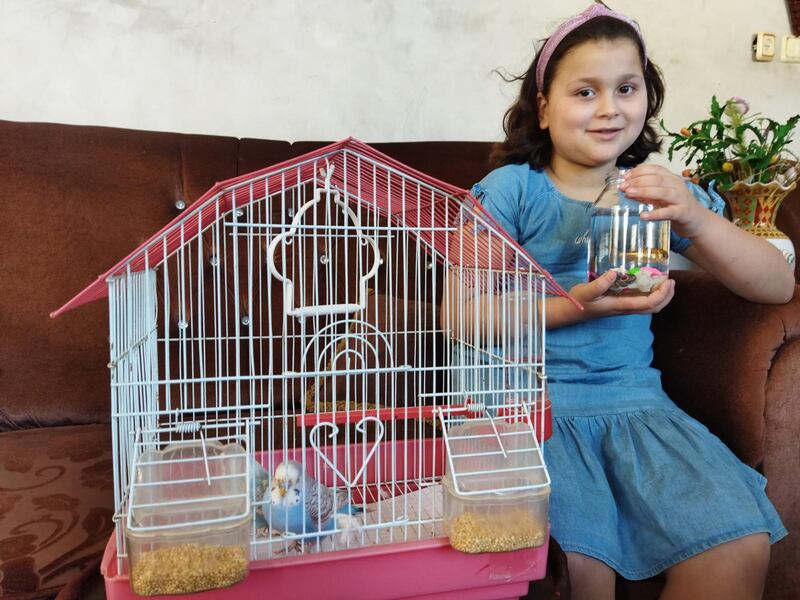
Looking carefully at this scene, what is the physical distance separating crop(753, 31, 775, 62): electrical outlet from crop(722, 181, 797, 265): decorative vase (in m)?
0.77

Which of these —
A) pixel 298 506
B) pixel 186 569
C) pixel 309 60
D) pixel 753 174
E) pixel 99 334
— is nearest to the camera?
pixel 186 569

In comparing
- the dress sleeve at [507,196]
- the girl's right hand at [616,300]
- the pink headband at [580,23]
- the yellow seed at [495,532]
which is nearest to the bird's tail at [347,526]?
the yellow seed at [495,532]

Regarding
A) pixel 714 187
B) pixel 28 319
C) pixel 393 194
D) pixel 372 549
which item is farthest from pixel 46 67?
pixel 714 187

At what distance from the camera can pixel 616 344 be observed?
42.6 inches

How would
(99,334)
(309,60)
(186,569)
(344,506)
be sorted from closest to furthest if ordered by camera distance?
(186,569)
(344,506)
(99,334)
(309,60)

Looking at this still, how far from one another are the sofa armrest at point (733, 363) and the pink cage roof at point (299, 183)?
387 mm

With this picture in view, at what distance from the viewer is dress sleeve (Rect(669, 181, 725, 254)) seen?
117 cm

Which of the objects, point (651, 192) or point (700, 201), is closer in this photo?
point (651, 192)

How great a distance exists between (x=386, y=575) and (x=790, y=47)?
6.58 feet

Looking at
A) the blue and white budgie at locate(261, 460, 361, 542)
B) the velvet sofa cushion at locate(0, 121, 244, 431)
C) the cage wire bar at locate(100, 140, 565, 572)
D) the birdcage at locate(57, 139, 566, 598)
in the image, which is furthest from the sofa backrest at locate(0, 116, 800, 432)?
the blue and white budgie at locate(261, 460, 361, 542)

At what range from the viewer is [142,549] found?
596 millimetres

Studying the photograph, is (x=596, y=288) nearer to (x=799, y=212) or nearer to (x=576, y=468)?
(x=576, y=468)

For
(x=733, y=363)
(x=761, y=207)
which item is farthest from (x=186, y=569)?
(x=761, y=207)

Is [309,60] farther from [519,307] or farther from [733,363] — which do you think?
[733,363]
